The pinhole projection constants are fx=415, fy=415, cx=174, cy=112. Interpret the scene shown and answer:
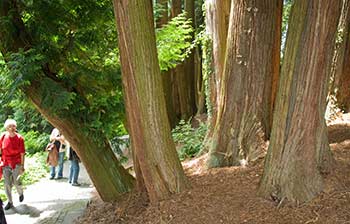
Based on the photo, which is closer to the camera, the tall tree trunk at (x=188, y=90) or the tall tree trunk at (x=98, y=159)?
the tall tree trunk at (x=98, y=159)

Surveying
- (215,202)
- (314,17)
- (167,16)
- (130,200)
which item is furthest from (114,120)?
(167,16)

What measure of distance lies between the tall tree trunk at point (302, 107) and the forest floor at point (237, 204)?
0.50ft

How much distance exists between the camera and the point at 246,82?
5344 mm

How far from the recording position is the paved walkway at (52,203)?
A: 686 cm

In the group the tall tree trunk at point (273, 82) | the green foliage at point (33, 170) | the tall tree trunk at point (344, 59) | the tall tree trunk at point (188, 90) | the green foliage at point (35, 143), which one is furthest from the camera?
the green foliage at point (35, 143)

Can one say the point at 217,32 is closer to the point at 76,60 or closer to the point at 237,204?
the point at 76,60

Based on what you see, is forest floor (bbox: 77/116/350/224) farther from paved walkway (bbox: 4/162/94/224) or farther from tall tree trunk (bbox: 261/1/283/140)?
paved walkway (bbox: 4/162/94/224)

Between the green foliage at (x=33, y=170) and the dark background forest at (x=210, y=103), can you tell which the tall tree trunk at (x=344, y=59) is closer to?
the dark background forest at (x=210, y=103)

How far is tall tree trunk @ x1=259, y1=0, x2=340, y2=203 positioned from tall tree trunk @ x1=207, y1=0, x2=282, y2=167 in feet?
3.72

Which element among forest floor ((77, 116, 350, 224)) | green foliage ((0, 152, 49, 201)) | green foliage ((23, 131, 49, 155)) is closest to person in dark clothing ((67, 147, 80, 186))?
green foliage ((0, 152, 49, 201))

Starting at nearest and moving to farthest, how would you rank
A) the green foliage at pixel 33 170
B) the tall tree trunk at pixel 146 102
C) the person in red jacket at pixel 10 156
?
1. the tall tree trunk at pixel 146 102
2. the person in red jacket at pixel 10 156
3. the green foliage at pixel 33 170

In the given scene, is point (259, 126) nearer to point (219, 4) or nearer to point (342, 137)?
point (342, 137)

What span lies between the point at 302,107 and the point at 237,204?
121 centimetres

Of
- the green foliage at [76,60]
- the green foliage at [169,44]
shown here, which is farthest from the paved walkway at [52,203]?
the green foliage at [169,44]
